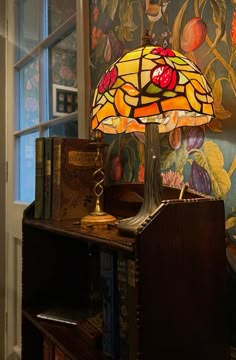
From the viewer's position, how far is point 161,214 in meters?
0.66

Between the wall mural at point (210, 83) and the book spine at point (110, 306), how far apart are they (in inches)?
11.5

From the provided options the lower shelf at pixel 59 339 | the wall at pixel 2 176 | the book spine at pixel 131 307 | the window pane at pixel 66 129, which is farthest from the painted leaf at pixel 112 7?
the wall at pixel 2 176

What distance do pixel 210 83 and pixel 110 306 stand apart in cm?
61

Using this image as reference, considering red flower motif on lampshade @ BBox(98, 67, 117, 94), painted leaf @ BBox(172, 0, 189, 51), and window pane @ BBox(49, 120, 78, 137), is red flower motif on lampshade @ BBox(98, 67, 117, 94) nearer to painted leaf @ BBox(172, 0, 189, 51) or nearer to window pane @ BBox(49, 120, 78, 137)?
painted leaf @ BBox(172, 0, 189, 51)

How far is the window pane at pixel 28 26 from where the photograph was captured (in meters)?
1.99

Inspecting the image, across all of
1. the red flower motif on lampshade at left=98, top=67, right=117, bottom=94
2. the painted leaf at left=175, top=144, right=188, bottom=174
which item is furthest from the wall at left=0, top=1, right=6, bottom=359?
the red flower motif on lampshade at left=98, top=67, right=117, bottom=94

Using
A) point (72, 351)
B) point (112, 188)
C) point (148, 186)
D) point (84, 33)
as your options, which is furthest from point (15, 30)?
point (72, 351)

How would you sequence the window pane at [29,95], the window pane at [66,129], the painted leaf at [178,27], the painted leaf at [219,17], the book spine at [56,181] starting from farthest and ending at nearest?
1. the window pane at [29,95]
2. the window pane at [66,129]
3. the book spine at [56,181]
4. the painted leaf at [178,27]
5. the painted leaf at [219,17]

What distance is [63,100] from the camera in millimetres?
1674

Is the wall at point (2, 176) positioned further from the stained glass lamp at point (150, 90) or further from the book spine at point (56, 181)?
the stained glass lamp at point (150, 90)

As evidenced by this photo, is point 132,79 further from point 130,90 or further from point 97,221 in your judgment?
point 97,221

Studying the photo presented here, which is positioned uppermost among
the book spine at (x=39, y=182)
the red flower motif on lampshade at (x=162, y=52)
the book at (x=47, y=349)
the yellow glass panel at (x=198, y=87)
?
the red flower motif on lampshade at (x=162, y=52)

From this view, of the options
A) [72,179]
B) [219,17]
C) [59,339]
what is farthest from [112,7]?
[59,339]

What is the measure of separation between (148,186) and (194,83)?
0.25 m
